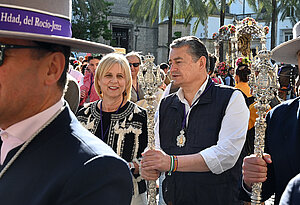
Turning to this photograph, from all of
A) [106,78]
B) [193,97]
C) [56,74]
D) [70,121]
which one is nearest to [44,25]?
[56,74]

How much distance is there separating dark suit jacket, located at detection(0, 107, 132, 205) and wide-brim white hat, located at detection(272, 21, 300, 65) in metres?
1.42

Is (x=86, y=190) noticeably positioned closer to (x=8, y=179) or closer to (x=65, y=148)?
(x=65, y=148)

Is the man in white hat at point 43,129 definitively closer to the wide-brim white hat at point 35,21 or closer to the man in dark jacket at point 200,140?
the wide-brim white hat at point 35,21

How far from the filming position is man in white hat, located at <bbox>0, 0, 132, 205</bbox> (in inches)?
58.4

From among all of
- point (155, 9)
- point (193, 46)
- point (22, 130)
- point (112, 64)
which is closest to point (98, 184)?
point (22, 130)

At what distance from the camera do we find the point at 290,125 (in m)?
2.56

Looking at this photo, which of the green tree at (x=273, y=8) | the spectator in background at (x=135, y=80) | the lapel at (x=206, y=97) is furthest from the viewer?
the green tree at (x=273, y=8)

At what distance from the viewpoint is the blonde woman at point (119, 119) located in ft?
11.8

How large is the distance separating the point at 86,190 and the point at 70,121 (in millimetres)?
343

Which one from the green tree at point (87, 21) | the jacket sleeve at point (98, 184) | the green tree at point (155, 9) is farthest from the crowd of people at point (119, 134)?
the green tree at point (87, 21)

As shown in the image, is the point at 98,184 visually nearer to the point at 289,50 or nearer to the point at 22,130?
the point at 22,130

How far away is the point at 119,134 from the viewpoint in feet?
11.8

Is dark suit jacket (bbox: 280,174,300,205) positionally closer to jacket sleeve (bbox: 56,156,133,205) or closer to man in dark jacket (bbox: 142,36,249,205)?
jacket sleeve (bbox: 56,156,133,205)

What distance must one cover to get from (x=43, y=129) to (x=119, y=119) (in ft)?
6.74
